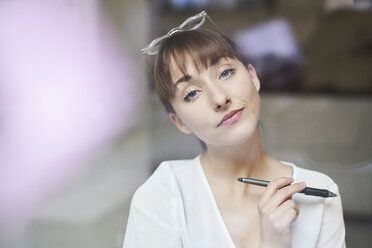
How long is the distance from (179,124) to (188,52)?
0.16m

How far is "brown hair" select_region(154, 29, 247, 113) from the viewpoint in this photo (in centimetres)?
92

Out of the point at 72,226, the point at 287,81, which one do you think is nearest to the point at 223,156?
the point at 287,81

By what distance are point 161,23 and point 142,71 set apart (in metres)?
0.13

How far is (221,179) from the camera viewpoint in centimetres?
97

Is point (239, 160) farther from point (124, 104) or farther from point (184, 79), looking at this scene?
point (124, 104)

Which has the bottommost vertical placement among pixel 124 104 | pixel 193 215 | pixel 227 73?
pixel 193 215

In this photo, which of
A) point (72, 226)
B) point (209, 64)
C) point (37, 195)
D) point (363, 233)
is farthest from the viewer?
point (37, 195)

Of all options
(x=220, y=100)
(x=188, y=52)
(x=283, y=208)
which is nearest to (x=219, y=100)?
(x=220, y=100)

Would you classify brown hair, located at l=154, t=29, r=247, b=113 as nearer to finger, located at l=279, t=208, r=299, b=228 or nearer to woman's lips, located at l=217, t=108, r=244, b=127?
woman's lips, located at l=217, t=108, r=244, b=127

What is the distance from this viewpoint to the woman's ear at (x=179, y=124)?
975mm

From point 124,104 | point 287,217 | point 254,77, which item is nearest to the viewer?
point 287,217

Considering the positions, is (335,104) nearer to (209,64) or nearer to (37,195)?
(209,64)

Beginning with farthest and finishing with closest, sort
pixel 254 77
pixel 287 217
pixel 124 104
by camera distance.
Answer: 1. pixel 124 104
2. pixel 254 77
3. pixel 287 217

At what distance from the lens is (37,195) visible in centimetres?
136
